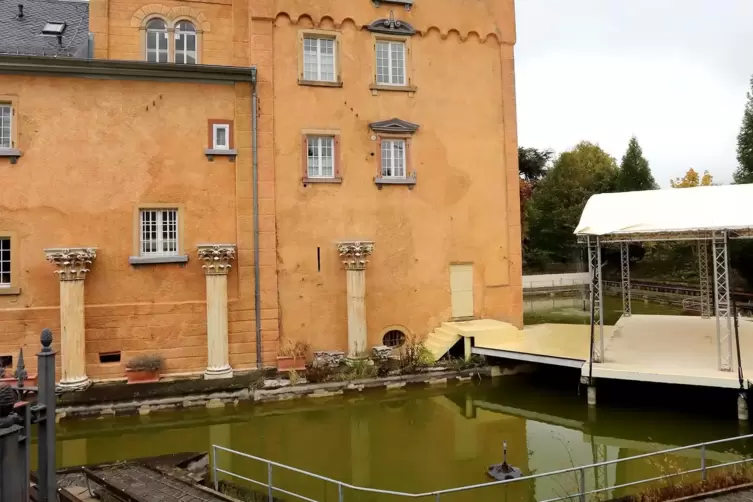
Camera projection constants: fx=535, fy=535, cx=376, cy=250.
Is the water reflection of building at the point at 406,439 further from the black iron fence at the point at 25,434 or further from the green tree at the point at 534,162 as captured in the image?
the green tree at the point at 534,162

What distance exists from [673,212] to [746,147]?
88.4ft

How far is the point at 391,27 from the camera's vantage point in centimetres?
1616

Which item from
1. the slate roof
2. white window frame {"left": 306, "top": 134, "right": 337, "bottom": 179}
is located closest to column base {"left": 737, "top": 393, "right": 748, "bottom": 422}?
white window frame {"left": 306, "top": 134, "right": 337, "bottom": 179}

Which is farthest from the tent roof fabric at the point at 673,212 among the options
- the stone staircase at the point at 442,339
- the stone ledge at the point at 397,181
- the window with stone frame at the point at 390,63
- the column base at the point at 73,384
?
the column base at the point at 73,384

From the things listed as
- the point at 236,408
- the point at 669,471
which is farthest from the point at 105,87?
the point at 669,471

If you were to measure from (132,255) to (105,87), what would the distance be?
173 inches

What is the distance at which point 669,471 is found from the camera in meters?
8.62

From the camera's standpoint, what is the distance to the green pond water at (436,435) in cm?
884

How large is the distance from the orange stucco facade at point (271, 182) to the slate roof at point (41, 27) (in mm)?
1268

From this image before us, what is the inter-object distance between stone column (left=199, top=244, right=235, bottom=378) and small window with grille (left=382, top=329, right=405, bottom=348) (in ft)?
15.2

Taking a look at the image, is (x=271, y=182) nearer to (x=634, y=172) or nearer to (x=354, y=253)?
Result: (x=354, y=253)

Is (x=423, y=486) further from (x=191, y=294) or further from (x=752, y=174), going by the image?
(x=752, y=174)

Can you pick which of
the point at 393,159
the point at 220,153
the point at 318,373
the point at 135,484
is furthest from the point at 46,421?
the point at 393,159

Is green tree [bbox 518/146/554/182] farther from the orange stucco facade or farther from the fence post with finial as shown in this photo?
the fence post with finial
